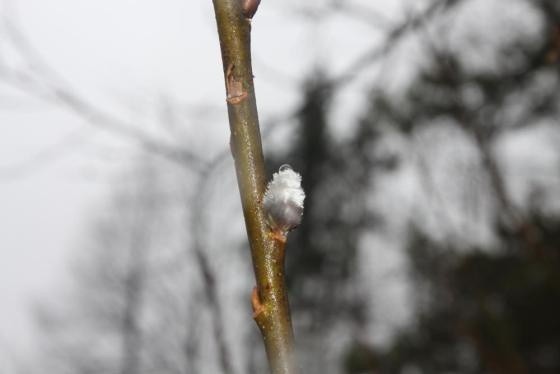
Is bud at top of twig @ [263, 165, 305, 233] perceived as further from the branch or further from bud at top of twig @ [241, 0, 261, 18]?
bud at top of twig @ [241, 0, 261, 18]

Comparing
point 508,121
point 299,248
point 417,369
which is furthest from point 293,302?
point 508,121

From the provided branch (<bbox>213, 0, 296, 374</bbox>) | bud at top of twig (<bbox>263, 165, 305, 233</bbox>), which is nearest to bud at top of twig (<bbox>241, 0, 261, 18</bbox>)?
branch (<bbox>213, 0, 296, 374</bbox>)

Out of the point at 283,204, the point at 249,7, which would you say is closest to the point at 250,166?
the point at 283,204

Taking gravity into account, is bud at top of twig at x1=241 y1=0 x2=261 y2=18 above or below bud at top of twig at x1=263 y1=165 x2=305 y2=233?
above

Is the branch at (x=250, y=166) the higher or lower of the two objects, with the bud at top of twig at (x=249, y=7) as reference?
lower

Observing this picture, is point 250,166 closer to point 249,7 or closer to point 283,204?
point 283,204

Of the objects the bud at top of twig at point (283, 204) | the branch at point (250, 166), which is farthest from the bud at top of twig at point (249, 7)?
the bud at top of twig at point (283, 204)

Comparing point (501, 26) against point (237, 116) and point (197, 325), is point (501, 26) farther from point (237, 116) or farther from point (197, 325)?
point (237, 116)

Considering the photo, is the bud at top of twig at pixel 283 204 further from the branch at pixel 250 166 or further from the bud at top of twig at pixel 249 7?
the bud at top of twig at pixel 249 7
